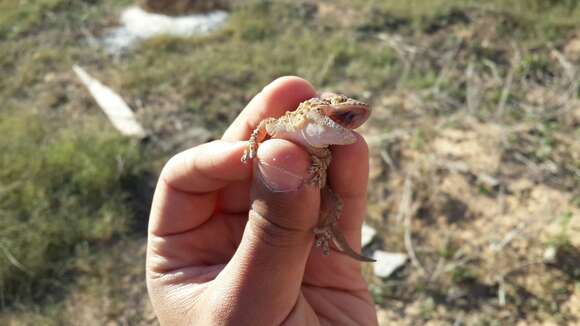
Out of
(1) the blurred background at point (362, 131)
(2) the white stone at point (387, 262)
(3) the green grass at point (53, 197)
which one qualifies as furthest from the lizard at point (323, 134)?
(3) the green grass at point (53, 197)

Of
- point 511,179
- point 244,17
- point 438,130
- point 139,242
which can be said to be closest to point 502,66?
point 438,130

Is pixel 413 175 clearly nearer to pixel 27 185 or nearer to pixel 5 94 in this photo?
pixel 27 185

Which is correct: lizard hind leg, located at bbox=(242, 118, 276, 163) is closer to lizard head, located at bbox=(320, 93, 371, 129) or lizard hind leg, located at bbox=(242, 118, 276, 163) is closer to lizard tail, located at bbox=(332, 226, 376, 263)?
lizard head, located at bbox=(320, 93, 371, 129)

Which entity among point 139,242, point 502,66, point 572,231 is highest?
point 502,66

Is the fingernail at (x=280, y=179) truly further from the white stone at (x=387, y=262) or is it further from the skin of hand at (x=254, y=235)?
the white stone at (x=387, y=262)

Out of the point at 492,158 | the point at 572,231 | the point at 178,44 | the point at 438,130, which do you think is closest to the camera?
the point at 572,231

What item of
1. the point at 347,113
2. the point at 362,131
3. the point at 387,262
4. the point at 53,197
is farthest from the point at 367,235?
the point at 53,197
